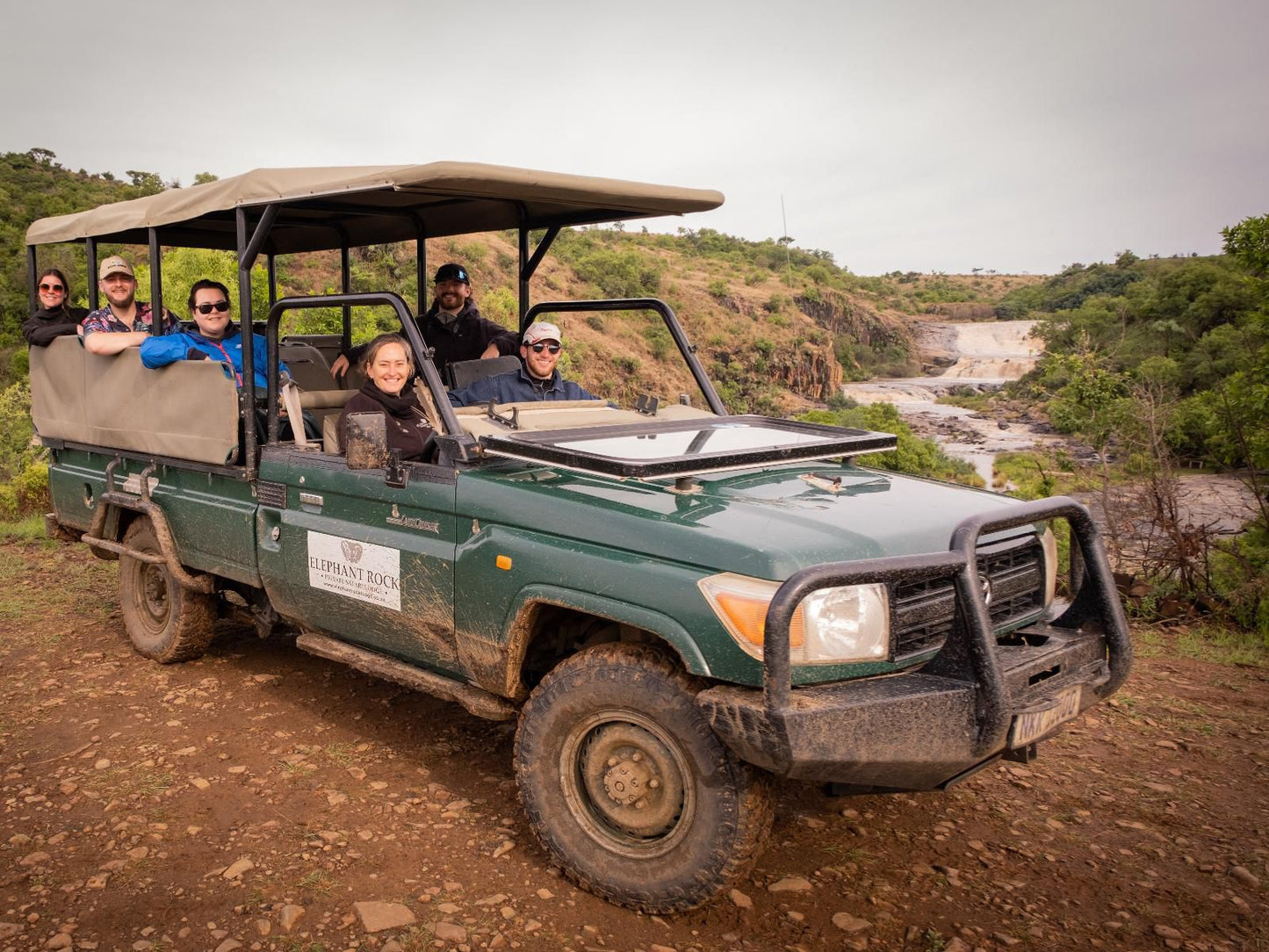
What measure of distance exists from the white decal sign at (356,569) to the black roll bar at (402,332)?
1.82 feet

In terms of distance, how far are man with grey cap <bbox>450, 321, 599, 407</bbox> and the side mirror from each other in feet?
3.25

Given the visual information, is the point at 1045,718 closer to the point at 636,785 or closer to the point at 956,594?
the point at 956,594

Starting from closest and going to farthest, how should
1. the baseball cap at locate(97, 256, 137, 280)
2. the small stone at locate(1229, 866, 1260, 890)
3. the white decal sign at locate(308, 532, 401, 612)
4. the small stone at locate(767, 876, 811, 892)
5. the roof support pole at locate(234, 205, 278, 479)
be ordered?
the small stone at locate(767, 876, 811, 892) < the small stone at locate(1229, 866, 1260, 890) < the white decal sign at locate(308, 532, 401, 612) < the roof support pole at locate(234, 205, 278, 479) < the baseball cap at locate(97, 256, 137, 280)

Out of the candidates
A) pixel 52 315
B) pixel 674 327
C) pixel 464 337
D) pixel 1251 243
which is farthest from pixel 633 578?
pixel 1251 243

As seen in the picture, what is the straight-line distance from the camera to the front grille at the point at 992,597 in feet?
9.30

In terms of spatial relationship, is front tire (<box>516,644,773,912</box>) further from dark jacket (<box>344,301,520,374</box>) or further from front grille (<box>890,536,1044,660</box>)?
dark jacket (<box>344,301,520,374</box>)

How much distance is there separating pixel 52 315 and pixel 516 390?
304cm

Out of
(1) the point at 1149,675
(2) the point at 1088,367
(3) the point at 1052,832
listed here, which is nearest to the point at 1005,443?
(2) the point at 1088,367

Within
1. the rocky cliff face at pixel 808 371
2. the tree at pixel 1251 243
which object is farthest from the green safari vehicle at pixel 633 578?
the rocky cliff face at pixel 808 371

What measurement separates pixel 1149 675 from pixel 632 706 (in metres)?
3.90

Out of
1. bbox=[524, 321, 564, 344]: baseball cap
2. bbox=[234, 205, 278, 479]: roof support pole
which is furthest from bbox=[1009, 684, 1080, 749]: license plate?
bbox=[234, 205, 278, 479]: roof support pole

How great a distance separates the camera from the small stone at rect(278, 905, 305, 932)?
9.64 ft

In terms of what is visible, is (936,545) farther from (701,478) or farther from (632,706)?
(632,706)

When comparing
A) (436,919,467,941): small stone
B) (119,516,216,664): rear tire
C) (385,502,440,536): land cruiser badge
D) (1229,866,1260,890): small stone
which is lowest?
(1229,866,1260,890): small stone
